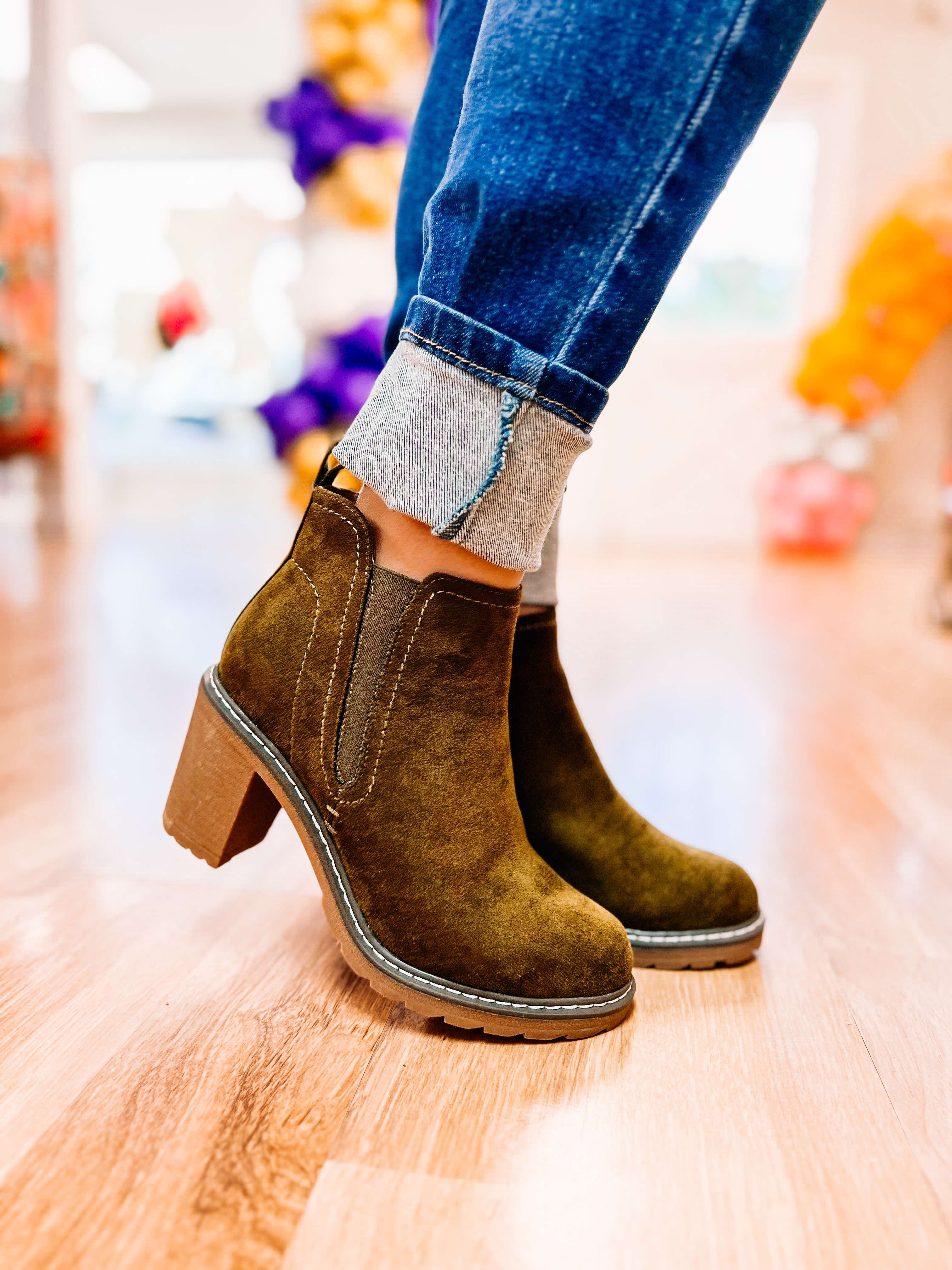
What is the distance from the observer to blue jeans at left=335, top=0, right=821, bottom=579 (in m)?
0.39

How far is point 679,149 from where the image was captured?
402mm

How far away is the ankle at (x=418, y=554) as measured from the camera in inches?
18.7

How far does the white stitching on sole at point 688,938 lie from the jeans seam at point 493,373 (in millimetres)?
315

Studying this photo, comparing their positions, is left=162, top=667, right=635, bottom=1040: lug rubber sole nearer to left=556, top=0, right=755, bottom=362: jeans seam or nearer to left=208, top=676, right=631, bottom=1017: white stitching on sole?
left=208, top=676, right=631, bottom=1017: white stitching on sole

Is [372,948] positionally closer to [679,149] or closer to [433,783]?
[433,783]

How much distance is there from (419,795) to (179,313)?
738 cm

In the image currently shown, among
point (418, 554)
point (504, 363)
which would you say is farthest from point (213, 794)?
point (504, 363)

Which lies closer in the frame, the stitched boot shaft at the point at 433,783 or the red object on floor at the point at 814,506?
the stitched boot shaft at the point at 433,783

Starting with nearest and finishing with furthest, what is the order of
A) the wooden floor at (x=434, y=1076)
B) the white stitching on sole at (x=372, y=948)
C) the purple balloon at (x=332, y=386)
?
the wooden floor at (x=434, y=1076), the white stitching on sole at (x=372, y=948), the purple balloon at (x=332, y=386)

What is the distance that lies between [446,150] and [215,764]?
408 mm

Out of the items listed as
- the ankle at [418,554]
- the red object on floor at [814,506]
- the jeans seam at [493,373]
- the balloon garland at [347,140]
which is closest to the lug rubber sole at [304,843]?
the ankle at [418,554]

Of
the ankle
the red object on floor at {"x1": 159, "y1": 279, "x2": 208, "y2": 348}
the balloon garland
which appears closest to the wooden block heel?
the ankle

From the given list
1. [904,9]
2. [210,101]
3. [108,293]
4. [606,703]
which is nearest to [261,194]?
[210,101]

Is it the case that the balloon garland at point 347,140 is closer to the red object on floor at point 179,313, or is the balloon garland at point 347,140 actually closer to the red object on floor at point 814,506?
the red object on floor at point 814,506
